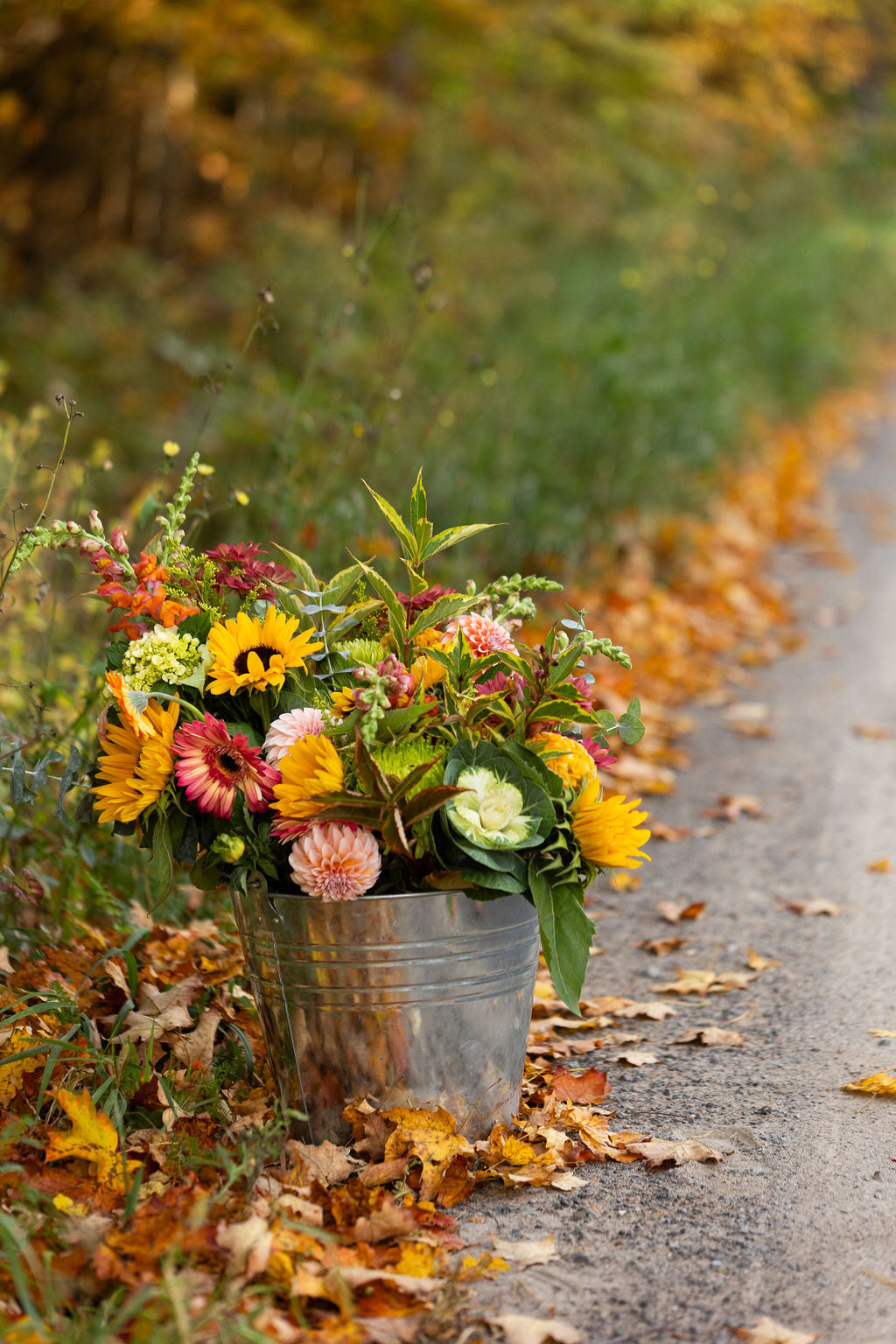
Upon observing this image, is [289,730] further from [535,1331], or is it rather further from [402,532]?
[535,1331]

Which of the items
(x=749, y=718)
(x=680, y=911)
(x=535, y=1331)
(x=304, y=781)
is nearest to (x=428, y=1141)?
(x=535, y=1331)

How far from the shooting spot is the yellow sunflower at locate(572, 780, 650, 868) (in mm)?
2068

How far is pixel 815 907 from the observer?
328cm

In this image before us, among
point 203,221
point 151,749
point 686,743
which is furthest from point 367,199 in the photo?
point 151,749

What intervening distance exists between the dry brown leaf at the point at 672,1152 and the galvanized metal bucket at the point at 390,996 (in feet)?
0.84

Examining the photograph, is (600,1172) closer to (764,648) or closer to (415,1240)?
(415,1240)

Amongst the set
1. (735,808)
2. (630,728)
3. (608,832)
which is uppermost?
(630,728)

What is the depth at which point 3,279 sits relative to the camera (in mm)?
9469

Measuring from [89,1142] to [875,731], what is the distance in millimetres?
3535

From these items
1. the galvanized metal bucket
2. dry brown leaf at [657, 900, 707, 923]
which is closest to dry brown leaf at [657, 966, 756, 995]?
dry brown leaf at [657, 900, 707, 923]

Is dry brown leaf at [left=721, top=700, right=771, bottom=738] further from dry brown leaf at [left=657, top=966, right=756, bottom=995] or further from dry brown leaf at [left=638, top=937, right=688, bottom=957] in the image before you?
dry brown leaf at [left=657, top=966, right=756, bottom=995]

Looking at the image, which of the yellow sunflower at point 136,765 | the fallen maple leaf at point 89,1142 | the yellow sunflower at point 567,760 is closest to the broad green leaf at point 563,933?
the yellow sunflower at point 567,760

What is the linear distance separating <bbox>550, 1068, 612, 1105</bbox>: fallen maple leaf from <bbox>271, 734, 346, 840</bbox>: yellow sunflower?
0.78 metres

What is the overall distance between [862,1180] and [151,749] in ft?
4.50
